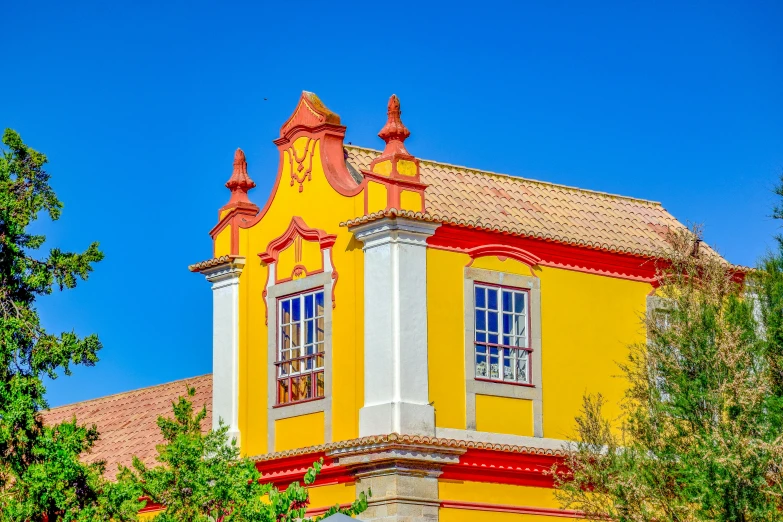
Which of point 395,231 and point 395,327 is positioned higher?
point 395,231

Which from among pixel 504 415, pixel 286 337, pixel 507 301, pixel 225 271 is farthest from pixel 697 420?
pixel 225 271

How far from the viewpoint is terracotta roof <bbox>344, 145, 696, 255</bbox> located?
26.2 m

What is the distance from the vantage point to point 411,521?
78.4ft

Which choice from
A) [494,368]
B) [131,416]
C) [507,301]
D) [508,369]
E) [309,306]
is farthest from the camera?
[131,416]

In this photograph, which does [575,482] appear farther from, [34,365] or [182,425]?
[34,365]

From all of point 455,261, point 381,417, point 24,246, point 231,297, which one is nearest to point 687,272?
point 455,261

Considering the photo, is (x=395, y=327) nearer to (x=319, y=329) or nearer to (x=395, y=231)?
(x=395, y=231)

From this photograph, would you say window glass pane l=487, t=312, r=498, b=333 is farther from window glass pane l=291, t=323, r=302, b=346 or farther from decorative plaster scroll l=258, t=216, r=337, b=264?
window glass pane l=291, t=323, r=302, b=346

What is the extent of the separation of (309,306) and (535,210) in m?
4.29

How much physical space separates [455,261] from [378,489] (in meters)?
3.91

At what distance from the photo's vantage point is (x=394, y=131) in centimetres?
2545

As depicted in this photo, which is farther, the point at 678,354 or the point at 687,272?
the point at 687,272

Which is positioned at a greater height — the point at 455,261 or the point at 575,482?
the point at 455,261

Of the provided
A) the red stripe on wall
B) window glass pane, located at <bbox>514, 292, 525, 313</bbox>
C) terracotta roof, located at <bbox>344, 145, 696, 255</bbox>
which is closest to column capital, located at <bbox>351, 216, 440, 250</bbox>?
terracotta roof, located at <bbox>344, 145, 696, 255</bbox>
